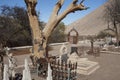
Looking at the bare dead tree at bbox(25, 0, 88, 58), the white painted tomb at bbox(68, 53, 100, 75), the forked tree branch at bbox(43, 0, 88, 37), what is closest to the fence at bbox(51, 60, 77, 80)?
the white painted tomb at bbox(68, 53, 100, 75)

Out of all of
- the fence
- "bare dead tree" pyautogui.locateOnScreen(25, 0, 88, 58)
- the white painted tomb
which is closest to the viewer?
the fence

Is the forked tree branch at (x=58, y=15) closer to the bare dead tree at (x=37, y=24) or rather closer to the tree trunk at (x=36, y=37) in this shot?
the bare dead tree at (x=37, y=24)

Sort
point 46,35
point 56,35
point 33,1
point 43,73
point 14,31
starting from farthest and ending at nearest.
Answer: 1. point 56,35
2. point 14,31
3. point 46,35
4. point 33,1
5. point 43,73

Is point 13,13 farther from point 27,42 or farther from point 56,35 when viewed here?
point 56,35

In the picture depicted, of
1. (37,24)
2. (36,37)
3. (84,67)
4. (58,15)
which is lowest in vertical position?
(84,67)

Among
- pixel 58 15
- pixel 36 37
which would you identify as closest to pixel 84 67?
pixel 36 37

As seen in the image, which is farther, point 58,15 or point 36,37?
point 58,15

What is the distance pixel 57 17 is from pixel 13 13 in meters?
12.4

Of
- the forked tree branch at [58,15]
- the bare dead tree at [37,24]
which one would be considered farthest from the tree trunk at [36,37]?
the forked tree branch at [58,15]

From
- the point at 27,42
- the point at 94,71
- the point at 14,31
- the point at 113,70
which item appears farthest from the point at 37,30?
the point at 27,42

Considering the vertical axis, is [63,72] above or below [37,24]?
below

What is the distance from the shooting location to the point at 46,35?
55.5 feet

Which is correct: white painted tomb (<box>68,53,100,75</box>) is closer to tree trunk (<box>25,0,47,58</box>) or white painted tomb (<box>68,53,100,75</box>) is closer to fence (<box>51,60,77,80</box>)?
fence (<box>51,60,77,80</box>)

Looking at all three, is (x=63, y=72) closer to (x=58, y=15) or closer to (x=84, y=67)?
(x=84, y=67)
